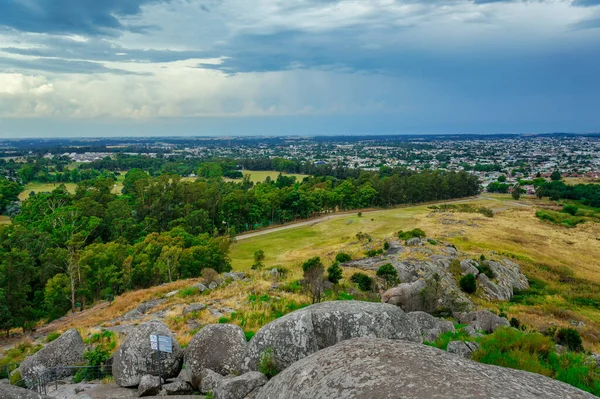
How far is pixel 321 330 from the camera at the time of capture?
12.0 metres

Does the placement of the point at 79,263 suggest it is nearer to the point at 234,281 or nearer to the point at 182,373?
the point at 234,281

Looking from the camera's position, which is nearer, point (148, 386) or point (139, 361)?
point (148, 386)

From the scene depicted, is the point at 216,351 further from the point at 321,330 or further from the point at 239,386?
the point at 321,330

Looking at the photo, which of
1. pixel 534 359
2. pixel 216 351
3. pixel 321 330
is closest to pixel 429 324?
pixel 534 359

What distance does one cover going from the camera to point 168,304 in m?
27.4

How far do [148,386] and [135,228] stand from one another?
203 feet

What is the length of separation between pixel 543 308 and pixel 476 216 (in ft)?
173

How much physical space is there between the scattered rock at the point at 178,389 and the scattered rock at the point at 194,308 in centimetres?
1053

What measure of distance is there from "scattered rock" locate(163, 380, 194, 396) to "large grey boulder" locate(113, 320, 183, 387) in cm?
127

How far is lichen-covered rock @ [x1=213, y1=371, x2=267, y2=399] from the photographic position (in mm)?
10734

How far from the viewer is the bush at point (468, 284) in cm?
3706

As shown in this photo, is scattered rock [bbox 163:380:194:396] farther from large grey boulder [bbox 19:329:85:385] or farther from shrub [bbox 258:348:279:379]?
large grey boulder [bbox 19:329:85:385]

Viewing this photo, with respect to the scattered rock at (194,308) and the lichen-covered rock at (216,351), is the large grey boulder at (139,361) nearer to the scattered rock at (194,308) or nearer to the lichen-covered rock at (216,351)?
the lichen-covered rock at (216,351)

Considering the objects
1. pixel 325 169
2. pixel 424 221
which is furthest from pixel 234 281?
pixel 325 169
